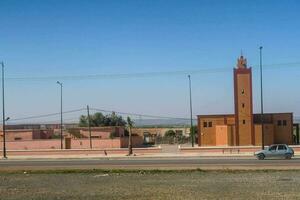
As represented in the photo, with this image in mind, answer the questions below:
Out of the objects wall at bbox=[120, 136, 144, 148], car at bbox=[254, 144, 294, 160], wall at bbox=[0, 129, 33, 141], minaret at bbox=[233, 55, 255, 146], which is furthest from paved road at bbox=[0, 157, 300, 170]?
wall at bbox=[0, 129, 33, 141]

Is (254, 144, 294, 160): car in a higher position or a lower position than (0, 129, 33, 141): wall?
lower

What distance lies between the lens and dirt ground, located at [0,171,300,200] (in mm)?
20248

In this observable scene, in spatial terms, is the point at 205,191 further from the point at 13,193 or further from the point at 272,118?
the point at 272,118

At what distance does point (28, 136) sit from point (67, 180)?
2355 inches

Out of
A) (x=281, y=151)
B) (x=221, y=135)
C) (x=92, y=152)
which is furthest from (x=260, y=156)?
(x=221, y=135)

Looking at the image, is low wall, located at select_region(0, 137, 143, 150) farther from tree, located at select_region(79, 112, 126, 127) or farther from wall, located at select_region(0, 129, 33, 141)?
tree, located at select_region(79, 112, 126, 127)

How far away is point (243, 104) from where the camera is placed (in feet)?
254

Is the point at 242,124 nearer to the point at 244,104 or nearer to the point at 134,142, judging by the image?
the point at 244,104

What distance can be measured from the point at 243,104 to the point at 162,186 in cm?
5521

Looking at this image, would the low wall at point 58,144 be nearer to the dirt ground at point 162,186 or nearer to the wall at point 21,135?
the wall at point 21,135

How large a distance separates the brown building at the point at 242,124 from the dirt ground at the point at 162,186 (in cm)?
4613

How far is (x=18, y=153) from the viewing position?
6844cm

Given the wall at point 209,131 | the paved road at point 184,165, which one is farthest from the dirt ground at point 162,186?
the wall at point 209,131

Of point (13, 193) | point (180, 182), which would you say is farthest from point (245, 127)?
point (13, 193)
